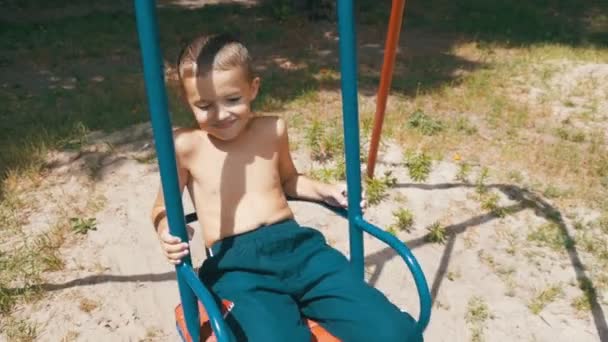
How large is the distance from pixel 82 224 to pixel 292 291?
1.74 metres

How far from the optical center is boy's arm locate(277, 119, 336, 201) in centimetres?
206

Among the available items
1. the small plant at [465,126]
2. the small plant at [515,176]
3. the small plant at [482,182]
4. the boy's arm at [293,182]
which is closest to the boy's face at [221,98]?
the boy's arm at [293,182]

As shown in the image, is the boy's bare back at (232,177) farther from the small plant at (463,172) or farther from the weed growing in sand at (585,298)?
the small plant at (463,172)

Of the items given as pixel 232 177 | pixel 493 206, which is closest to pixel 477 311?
pixel 493 206

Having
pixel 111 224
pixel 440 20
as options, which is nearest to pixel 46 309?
pixel 111 224

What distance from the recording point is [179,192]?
1545mm

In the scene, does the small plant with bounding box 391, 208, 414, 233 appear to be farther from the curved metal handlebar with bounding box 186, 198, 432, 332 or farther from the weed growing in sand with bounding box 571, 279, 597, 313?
the curved metal handlebar with bounding box 186, 198, 432, 332

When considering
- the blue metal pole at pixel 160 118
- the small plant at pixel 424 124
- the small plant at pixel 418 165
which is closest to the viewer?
the blue metal pole at pixel 160 118

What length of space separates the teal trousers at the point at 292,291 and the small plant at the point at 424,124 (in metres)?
2.48

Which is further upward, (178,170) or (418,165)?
(178,170)

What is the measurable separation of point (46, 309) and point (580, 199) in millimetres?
2919

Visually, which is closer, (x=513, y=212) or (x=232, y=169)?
(x=232, y=169)

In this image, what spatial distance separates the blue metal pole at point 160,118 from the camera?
1.37m

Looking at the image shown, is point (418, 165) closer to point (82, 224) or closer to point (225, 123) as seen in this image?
point (82, 224)
